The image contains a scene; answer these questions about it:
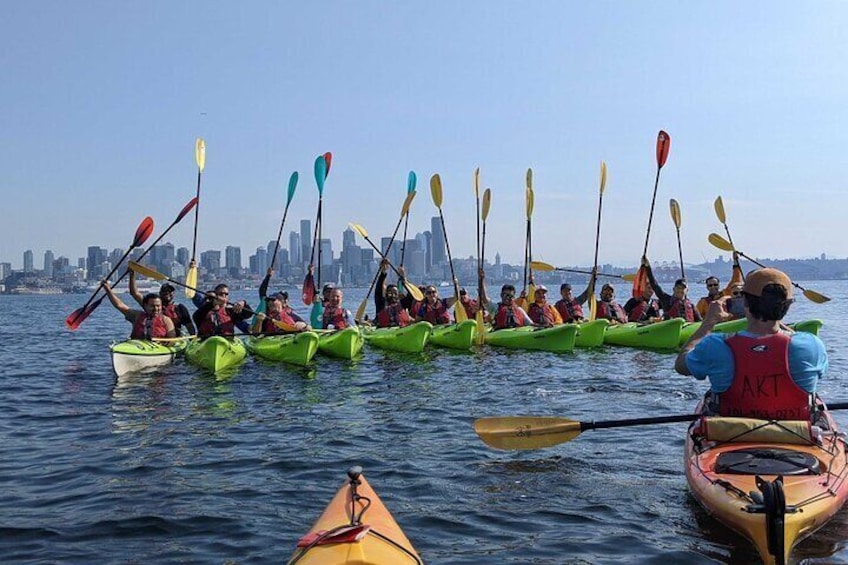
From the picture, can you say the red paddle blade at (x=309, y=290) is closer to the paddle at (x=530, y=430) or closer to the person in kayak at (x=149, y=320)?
the person in kayak at (x=149, y=320)

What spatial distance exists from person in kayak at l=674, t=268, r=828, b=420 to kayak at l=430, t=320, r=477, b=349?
11.3 meters

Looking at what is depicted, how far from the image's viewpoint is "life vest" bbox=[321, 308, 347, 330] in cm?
1659

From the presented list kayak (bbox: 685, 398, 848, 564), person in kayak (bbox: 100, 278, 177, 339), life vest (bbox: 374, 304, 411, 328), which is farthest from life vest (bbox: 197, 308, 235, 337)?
kayak (bbox: 685, 398, 848, 564)

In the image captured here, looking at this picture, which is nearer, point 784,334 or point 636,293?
point 784,334

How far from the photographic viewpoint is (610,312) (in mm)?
18750

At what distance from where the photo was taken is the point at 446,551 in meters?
5.18

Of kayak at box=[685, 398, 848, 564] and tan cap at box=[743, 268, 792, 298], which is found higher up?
tan cap at box=[743, 268, 792, 298]

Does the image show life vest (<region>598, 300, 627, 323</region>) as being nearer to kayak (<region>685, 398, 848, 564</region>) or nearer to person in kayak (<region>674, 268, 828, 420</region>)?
kayak (<region>685, 398, 848, 564</region>)

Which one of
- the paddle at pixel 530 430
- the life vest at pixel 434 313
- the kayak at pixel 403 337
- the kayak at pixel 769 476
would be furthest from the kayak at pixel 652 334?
the kayak at pixel 769 476

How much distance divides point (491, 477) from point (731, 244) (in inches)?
584

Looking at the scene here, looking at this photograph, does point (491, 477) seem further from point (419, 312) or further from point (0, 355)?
point (0, 355)

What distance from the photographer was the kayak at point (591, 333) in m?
17.0

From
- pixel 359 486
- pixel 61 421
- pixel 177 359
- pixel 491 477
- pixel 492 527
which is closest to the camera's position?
pixel 359 486

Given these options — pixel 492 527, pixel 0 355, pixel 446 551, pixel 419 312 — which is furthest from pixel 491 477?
pixel 0 355
